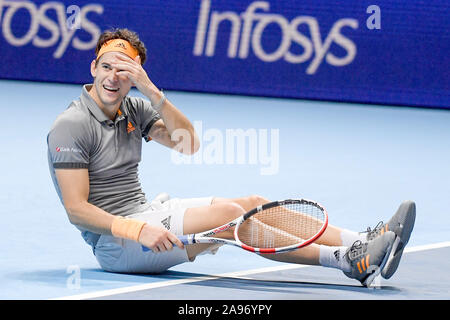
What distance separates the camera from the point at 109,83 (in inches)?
219

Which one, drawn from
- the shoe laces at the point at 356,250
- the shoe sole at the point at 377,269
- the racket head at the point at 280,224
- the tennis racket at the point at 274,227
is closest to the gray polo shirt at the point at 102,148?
the tennis racket at the point at 274,227

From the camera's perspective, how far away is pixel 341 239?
566 centimetres

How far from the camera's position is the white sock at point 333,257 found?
17.9ft

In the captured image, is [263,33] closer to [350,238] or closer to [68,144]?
[350,238]

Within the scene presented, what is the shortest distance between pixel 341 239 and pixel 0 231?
101 inches

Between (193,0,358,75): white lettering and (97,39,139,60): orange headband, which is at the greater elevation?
(193,0,358,75): white lettering

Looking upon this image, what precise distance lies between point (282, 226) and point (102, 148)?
1158 millimetres

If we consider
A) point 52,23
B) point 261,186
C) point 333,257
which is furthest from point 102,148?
point 52,23

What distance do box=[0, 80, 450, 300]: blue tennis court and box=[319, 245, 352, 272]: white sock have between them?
12cm

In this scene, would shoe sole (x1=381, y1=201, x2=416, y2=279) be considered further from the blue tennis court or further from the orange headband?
the orange headband

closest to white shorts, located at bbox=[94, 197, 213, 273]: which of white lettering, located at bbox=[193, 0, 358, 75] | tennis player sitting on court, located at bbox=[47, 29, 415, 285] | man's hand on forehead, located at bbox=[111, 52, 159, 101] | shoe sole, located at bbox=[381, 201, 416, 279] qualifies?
tennis player sitting on court, located at bbox=[47, 29, 415, 285]

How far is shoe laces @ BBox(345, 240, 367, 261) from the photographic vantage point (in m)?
5.34

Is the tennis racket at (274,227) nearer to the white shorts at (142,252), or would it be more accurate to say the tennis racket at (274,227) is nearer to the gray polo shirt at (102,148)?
the white shorts at (142,252)

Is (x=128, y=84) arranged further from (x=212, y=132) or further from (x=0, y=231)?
(x=212, y=132)
